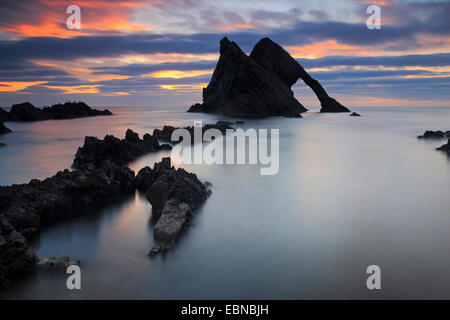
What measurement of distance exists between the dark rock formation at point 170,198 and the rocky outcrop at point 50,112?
145ft

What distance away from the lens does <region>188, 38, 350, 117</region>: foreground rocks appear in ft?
206

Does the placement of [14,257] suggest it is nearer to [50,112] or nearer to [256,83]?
[50,112]

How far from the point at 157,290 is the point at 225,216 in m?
3.40

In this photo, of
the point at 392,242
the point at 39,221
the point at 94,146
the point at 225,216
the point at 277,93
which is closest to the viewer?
the point at 392,242

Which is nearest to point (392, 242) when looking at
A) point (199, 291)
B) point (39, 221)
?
point (199, 291)

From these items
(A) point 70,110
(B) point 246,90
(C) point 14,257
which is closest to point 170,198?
(C) point 14,257

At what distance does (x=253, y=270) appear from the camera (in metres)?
5.61

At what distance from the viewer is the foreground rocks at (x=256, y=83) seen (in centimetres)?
6281

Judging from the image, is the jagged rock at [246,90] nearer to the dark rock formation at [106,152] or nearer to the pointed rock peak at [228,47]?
the pointed rock peak at [228,47]

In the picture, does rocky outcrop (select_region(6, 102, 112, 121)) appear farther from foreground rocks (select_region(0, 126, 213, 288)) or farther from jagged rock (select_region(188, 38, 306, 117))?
foreground rocks (select_region(0, 126, 213, 288))

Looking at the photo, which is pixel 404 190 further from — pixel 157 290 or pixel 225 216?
pixel 157 290

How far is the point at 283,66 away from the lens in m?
→ 73.1

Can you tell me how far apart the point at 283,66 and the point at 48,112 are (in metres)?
43.8

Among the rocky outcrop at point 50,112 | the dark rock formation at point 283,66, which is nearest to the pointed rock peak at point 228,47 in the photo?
the dark rock formation at point 283,66
